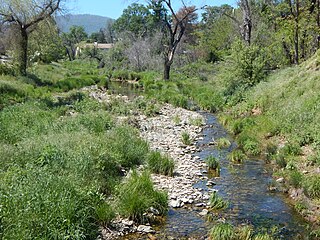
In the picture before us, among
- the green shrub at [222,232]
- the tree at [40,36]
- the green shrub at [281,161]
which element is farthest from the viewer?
the tree at [40,36]

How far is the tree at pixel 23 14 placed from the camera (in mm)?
28891

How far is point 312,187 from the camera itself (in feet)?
30.2

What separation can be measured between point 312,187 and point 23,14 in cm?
2696

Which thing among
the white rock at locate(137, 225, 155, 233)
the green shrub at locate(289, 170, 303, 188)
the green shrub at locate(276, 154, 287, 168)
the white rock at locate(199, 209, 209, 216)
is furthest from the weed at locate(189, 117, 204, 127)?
the white rock at locate(137, 225, 155, 233)

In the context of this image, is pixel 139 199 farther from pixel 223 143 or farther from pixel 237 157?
pixel 223 143

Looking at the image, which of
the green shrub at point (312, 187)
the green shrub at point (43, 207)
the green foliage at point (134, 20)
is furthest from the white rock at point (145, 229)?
the green foliage at point (134, 20)

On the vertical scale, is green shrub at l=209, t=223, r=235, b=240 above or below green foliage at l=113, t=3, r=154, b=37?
below

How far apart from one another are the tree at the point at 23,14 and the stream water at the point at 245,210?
2210cm

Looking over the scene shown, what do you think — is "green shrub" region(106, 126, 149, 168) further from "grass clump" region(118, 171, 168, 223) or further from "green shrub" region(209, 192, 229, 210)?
"green shrub" region(209, 192, 229, 210)

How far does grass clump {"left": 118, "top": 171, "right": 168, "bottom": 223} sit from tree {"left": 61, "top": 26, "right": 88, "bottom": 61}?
257ft

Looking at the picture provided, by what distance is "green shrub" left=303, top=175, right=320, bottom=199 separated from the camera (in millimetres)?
9126

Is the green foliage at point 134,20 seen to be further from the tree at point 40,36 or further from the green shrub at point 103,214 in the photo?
the green shrub at point 103,214

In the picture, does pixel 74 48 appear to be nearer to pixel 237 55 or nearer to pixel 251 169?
pixel 237 55

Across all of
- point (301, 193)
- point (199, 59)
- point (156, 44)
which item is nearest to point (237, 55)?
point (301, 193)
